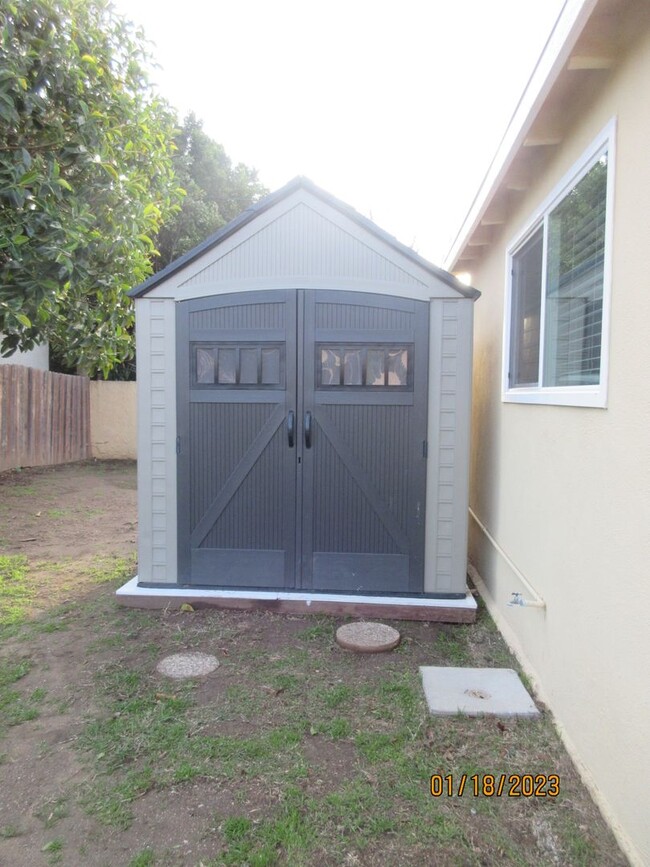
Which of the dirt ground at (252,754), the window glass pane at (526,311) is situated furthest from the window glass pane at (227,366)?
the window glass pane at (526,311)

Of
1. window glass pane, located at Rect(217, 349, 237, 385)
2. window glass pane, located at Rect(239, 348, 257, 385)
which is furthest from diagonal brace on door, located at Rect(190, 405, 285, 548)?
window glass pane, located at Rect(217, 349, 237, 385)

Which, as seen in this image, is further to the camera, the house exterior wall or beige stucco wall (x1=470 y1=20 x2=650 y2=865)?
the house exterior wall

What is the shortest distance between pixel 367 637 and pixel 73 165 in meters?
4.66

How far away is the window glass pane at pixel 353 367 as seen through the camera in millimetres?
4176

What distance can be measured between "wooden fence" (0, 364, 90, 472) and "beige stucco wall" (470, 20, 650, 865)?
9025 millimetres

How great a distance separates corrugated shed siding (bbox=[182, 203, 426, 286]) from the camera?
13.6 ft

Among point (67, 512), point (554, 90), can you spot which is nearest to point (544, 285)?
point (554, 90)

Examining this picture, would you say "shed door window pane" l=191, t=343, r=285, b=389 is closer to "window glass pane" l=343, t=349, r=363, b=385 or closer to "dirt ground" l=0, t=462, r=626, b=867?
"window glass pane" l=343, t=349, r=363, b=385

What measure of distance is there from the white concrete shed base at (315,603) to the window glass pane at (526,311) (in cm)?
160

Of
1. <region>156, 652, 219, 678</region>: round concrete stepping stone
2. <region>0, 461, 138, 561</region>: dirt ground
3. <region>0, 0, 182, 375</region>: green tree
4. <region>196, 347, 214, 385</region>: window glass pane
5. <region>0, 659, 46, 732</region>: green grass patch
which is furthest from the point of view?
<region>0, 461, 138, 561</region>: dirt ground

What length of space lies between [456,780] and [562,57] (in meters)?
2.85

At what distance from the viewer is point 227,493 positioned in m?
4.28
